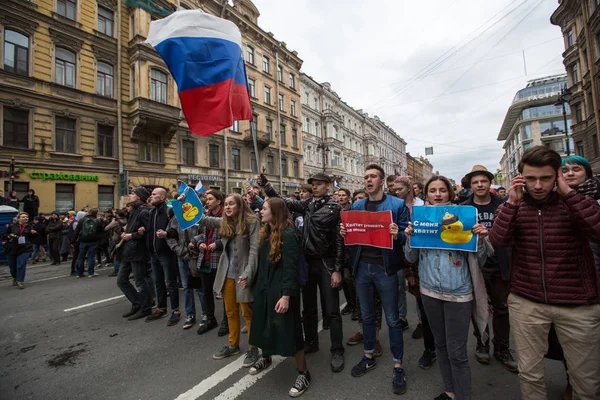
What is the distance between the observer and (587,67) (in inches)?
966

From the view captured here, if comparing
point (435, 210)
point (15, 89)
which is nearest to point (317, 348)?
point (435, 210)

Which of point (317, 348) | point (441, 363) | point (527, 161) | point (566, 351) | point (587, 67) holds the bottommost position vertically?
point (317, 348)

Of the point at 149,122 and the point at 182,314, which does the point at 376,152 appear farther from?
the point at 182,314

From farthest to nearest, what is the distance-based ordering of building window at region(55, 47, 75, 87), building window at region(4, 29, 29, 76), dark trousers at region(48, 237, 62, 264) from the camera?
building window at region(55, 47, 75, 87) < building window at region(4, 29, 29, 76) < dark trousers at region(48, 237, 62, 264)

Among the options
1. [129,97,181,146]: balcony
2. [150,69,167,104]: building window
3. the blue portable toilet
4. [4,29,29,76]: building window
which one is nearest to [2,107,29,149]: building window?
[4,29,29,76]: building window

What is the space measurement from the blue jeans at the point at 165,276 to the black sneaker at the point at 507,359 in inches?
188

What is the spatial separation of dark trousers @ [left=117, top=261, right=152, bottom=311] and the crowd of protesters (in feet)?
0.25

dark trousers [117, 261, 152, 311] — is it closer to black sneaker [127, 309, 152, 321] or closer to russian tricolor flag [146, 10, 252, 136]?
black sneaker [127, 309, 152, 321]

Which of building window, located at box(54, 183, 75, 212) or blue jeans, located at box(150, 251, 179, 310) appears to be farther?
building window, located at box(54, 183, 75, 212)

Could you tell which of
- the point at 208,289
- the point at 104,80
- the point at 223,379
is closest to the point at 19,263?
the point at 208,289

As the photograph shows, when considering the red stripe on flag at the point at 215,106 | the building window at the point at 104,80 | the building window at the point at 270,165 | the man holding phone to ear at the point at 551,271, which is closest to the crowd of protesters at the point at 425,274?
the man holding phone to ear at the point at 551,271

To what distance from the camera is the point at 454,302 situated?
242 centimetres

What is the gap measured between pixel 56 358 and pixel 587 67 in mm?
37474

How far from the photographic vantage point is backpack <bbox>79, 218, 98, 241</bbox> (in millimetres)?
8375
